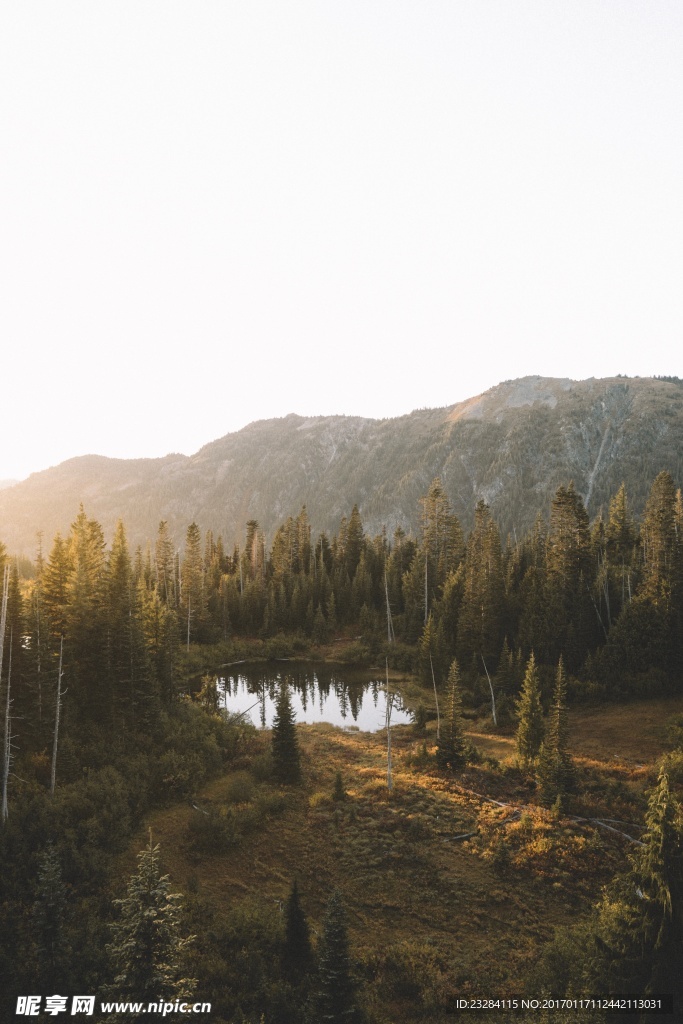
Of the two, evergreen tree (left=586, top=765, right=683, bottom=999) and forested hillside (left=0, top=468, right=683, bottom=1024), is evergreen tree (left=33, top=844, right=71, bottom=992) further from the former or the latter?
evergreen tree (left=586, top=765, right=683, bottom=999)

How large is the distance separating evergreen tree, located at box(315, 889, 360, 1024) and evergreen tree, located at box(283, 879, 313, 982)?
4033 mm

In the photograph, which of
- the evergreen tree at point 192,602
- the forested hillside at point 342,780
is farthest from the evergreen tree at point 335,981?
the evergreen tree at point 192,602

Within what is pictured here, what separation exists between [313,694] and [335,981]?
4666 cm

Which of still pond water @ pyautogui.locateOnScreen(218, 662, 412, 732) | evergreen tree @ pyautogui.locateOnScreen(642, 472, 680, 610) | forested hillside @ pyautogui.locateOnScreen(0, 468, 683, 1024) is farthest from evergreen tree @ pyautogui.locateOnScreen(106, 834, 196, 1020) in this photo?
evergreen tree @ pyautogui.locateOnScreen(642, 472, 680, 610)

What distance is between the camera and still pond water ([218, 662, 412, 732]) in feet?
168

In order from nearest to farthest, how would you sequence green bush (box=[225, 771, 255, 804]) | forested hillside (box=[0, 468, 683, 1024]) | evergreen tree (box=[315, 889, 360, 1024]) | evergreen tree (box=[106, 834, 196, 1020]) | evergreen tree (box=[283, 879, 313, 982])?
evergreen tree (box=[106, 834, 196, 1020]) → evergreen tree (box=[315, 889, 360, 1024]) → forested hillside (box=[0, 468, 683, 1024]) → evergreen tree (box=[283, 879, 313, 982]) → green bush (box=[225, 771, 255, 804])

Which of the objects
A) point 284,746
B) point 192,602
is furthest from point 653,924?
point 192,602

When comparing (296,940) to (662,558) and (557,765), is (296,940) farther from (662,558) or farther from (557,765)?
(662,558)

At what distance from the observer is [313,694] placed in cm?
5959

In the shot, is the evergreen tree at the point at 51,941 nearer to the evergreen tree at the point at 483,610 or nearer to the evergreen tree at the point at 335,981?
the evergreen tree at the point at 335,981

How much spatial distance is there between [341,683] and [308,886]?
39987mm

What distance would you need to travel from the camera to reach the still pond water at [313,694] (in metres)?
51.1

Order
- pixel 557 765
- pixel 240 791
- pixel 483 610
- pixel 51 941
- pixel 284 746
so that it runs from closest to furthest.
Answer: pixel 51 941 → pixel 557 765 → pixel 240 791 → pixel 284 746 → pixel 483 610

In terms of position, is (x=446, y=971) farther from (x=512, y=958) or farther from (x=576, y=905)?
(x=576, y=905)
